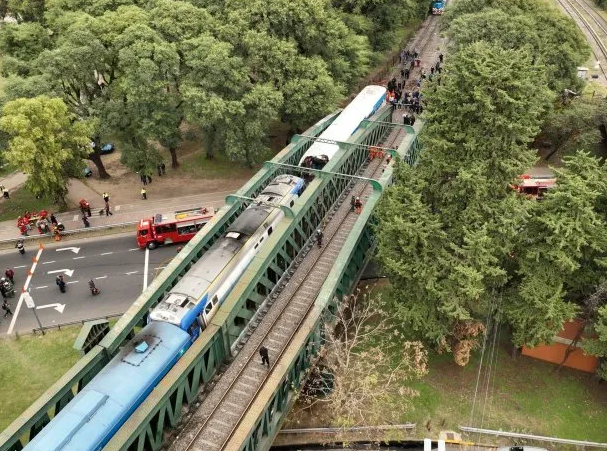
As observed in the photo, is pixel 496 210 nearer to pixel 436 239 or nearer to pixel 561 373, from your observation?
pixel 436 239

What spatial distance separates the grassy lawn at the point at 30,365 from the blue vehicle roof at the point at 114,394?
33.7ft

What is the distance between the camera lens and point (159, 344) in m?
24.2

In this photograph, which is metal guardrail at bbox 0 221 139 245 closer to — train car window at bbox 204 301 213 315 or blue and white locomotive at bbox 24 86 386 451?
blue and white locomotive at bbox 24 86 386 451

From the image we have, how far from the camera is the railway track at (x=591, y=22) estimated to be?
71.4m

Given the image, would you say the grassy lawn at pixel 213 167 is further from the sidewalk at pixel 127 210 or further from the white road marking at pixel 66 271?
Answer: the white road marking at pixel 66 271

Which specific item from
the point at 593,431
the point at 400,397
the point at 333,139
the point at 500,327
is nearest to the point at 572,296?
the point at 500,327

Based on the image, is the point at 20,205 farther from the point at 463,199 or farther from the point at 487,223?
the point at 487,223

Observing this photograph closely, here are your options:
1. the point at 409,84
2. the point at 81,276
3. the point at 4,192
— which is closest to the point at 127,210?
the point at 81,276

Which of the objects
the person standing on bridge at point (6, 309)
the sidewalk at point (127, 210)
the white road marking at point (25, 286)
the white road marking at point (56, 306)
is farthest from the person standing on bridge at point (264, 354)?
the sidewalk at point (127, 210)

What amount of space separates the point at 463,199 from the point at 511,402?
11911 millimetres

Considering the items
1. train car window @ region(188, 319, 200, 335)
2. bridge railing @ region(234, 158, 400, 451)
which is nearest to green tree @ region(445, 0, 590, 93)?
bridge railing @ region(234, 158, 400, 451)

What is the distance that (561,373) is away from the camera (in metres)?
30.1

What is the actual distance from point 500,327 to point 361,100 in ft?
90.1

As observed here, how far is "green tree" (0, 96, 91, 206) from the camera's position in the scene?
133 ft
